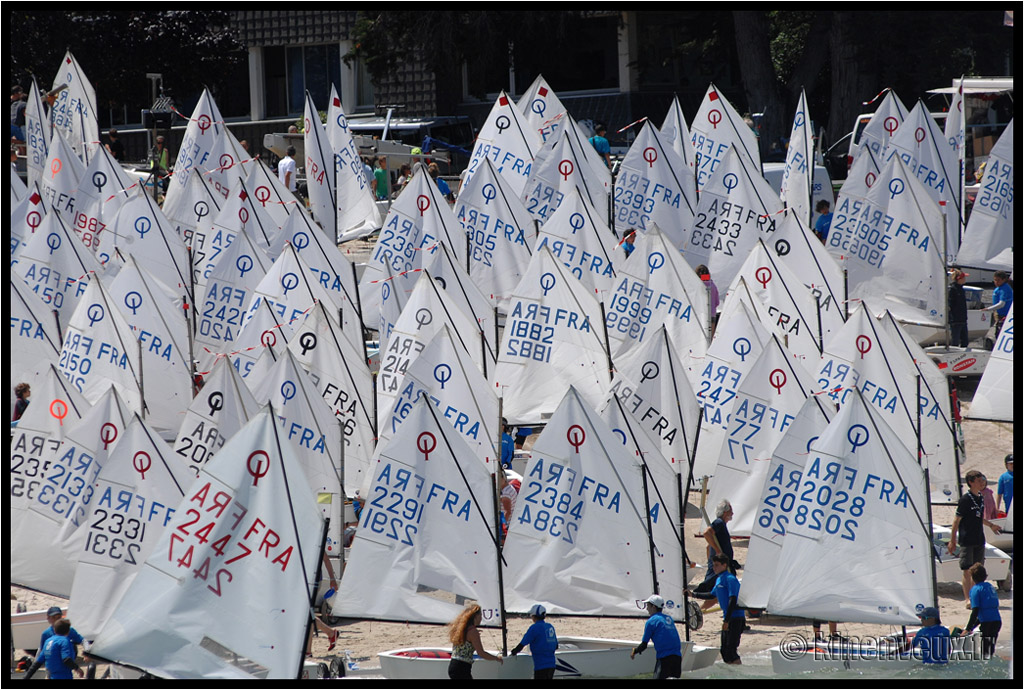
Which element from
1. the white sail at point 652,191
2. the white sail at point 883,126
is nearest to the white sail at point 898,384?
the white sail at point 652,191

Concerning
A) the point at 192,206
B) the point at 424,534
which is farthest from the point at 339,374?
the point at 192,206

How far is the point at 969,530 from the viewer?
56.8 ft

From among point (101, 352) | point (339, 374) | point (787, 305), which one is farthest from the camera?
point (787, 305)

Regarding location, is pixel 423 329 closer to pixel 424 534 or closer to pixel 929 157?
pixel 424 534

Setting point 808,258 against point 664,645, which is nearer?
point 664,645

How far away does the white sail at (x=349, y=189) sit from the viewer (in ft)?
105

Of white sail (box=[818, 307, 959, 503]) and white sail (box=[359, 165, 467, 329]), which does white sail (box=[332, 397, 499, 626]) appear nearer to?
white sail (box=[818, 307, 959, 503])

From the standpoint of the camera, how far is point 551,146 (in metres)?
31.1

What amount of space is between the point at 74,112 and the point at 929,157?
18.2 m

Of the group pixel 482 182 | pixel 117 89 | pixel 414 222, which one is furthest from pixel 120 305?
pixel 117 89

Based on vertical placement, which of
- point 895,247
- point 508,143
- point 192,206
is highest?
point 508,143

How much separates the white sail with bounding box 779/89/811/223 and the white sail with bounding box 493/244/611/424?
30.0 feet

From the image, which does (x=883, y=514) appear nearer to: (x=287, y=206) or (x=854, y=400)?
(x=854, y=400)

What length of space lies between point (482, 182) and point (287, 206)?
3.89m
